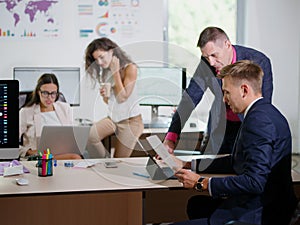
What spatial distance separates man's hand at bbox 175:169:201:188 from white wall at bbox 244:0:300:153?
342 centimetres

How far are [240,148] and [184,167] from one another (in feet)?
1.66

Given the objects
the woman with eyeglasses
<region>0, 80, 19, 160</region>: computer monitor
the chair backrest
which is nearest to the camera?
<region>0, 80, 19, 160</region>: computer monitor

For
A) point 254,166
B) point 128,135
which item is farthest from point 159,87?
point 254,166

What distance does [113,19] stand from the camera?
5398 millimetres

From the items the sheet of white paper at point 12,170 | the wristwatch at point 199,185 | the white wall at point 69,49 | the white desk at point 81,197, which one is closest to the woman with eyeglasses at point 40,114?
the white wall at point 69,49

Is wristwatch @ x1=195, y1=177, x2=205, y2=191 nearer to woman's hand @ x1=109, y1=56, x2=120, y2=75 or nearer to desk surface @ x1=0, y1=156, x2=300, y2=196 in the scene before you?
desk surface @ x1=0, y1=156, x2=300, y2=196

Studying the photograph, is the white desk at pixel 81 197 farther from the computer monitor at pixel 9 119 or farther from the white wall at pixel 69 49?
the white wall at pixel 69 49

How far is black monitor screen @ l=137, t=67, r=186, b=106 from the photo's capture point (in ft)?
15.0

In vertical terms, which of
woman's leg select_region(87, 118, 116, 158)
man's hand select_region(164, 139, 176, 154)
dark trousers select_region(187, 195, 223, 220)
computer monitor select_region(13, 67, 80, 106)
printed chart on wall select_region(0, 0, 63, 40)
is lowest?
dark trousers select_region(187, 195, 223, 220)

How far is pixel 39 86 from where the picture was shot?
4648 millimetres

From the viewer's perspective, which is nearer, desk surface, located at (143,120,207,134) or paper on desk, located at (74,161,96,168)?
paper on desk, located at (74,161,96,168)

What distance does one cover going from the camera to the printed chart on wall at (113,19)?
5363 mm

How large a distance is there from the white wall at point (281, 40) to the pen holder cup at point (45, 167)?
139 inches

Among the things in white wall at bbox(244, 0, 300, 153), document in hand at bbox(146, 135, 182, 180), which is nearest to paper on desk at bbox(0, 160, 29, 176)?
document in hand at bbox(146, 135, 182, 180)
